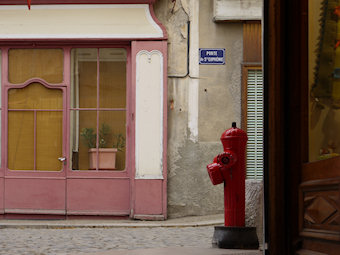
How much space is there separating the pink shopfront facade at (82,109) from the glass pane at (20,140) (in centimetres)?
2

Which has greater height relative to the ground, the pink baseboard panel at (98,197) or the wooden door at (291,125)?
the wooden door at (291,125)

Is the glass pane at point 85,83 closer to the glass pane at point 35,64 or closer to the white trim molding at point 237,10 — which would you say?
the glass pane at point 35,64

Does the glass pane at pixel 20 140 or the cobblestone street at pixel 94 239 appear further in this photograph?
the glass pane at pixel 20 140

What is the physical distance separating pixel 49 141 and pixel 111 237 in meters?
3.22

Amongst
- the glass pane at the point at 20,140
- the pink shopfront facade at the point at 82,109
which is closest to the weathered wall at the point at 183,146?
the pink shopfront facade at the point at 82,109

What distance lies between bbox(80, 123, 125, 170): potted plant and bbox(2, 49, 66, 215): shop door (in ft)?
1.31

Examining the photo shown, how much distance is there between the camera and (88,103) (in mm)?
11797

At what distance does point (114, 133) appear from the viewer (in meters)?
11.8

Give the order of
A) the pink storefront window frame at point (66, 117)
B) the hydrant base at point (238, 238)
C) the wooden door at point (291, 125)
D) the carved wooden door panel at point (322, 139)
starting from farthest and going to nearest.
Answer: the pink storefront window frame at point (66, 117) < the hydrant base at point (238, 238) < the wooden door at point (291, 125) < the carved wooden door panel at point (322, 139)

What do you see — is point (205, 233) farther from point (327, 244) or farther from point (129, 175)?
point (327, 244)

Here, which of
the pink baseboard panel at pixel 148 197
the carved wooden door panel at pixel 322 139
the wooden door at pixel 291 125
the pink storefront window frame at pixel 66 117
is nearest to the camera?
the carved wooden door panel at pixel 322 139

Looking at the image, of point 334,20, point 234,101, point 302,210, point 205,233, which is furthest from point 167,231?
point 334,20

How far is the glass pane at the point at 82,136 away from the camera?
1173 centimetres

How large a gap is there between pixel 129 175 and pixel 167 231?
77.2 inches
